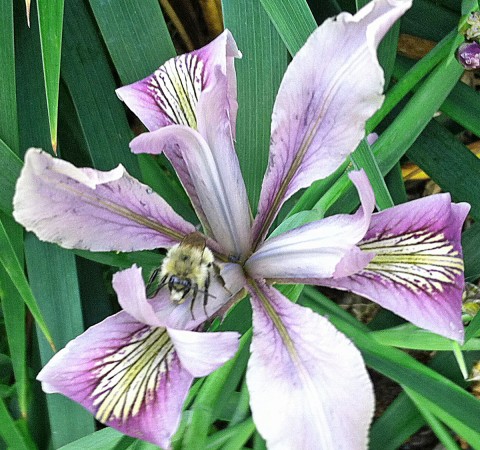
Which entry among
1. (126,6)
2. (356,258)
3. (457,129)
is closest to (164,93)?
(126,6)

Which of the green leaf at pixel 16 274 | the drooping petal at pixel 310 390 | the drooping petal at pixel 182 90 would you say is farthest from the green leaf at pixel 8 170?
the drooping petal at pixel 310 390

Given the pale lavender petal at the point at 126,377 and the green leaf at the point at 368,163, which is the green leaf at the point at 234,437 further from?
the green leaf at the point at 368,163

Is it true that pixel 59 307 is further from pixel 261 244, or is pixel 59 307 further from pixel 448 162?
pixel 448 162

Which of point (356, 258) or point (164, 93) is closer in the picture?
point (356, 258)

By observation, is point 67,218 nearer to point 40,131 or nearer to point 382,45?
point 40,131

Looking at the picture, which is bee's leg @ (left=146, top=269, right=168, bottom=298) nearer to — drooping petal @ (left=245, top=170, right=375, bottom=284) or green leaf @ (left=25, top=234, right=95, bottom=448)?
drooping petal @ (left=245, top=170, right=375, bottom=284)

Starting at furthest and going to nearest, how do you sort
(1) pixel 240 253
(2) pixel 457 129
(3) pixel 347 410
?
1. (2) pixel 457 129
2. (1) pixel 240 253
3. (3) pixel 347 410

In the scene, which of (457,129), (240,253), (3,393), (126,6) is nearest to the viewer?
(240,253)

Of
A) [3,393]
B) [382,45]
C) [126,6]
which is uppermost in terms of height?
[126,6]
